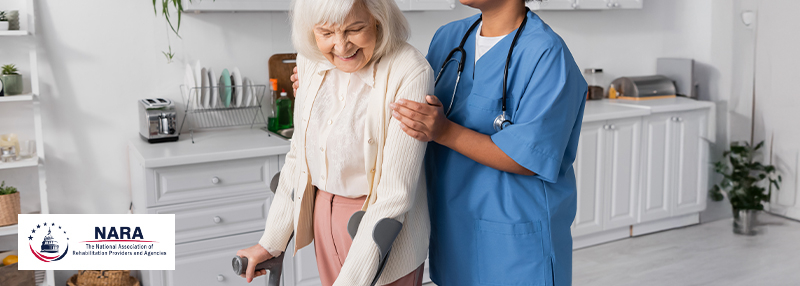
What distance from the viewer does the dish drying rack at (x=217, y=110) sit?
2607mm

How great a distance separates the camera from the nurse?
3.85 feet

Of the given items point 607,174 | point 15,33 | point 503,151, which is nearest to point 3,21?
point 15,33

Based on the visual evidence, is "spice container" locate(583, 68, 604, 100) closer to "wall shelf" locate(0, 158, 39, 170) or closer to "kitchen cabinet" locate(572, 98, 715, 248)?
"kitchen cabinet" locate(572, 98, 715, 248)

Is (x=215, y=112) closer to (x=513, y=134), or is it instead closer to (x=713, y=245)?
(x=513, y=134)

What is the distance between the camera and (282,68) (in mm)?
2850

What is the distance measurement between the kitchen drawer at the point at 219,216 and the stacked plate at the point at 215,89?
A: 1.63 feet

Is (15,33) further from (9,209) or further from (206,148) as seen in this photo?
(206,148)

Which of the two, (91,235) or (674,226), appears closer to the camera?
(91,235)

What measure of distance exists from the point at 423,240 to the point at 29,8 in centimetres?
195

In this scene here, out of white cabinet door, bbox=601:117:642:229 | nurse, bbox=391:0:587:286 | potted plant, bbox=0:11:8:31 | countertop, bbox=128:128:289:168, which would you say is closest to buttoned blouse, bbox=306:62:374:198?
nurse, bbox=391:0:587:286

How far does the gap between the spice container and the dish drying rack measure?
1.87m

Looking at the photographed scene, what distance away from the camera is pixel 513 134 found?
3.85ft

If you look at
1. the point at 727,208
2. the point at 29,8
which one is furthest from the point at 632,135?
the point at 29,8

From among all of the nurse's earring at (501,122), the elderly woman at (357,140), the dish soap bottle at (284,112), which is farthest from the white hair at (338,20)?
the dish soap bottle at (284,112)
